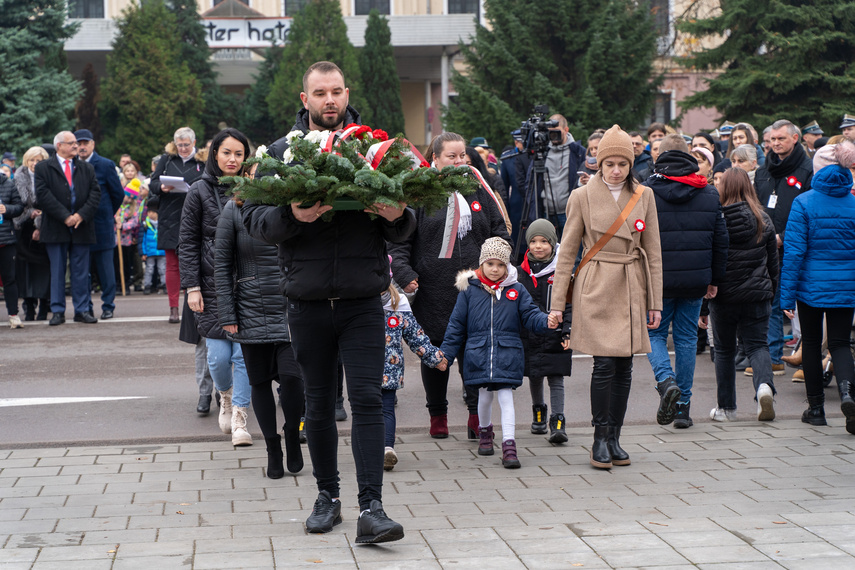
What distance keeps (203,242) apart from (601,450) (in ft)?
9.57

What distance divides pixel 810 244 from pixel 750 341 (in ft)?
2.73

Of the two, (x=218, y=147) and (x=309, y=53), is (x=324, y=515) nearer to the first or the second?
(x=218, y=147)

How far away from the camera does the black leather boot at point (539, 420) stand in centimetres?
730

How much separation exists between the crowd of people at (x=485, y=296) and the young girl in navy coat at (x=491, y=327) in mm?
11

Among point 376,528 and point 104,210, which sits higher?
point 104,210

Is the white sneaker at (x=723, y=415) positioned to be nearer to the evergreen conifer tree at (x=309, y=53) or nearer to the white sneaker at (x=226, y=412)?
the white sneaker at (x=226, y=412)

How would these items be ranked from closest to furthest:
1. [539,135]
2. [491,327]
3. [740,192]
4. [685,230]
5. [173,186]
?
[491,327] → [685,230] → [740,192] → [173,186] → [539,135]

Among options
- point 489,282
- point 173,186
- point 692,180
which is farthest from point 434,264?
point 173,186

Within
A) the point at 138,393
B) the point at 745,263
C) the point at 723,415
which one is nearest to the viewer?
the point at 723,415

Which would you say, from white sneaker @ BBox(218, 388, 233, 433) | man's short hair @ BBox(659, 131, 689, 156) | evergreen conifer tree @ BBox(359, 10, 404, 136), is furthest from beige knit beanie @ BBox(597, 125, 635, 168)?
evergreen conifer tree @ BBox(359, 10, 404, 136)

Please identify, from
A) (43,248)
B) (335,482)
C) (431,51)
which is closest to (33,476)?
(335,482)

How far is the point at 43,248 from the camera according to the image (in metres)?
13.5

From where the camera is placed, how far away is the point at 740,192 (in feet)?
26.2

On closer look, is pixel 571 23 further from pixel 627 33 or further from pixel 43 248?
pixel 43 248
